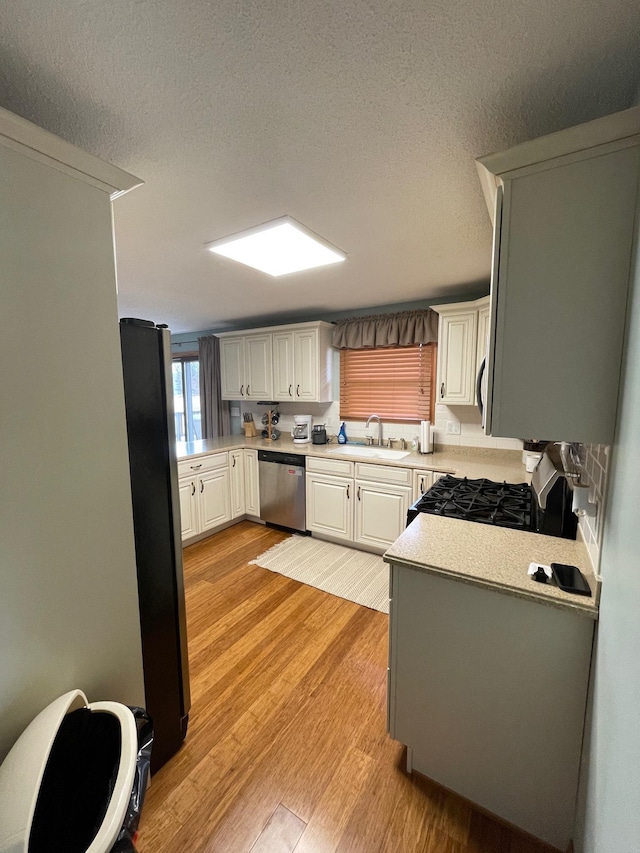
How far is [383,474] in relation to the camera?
9.80 feet

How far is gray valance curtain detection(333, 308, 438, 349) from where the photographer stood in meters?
3.22

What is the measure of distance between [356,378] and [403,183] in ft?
7.98

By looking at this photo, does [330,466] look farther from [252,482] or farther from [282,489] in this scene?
[252,482]

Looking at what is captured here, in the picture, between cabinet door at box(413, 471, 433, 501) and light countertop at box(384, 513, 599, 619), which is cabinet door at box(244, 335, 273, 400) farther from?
light countertop at box(384, 513, 599, 619)

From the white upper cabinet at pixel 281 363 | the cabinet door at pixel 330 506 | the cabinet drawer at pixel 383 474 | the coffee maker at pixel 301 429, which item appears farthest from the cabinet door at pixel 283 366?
the cabinet drawer at pixel 383 474

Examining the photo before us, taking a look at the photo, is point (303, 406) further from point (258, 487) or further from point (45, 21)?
point (45, 21)

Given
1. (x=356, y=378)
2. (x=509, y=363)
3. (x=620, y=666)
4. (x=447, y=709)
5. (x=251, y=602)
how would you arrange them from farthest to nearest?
(x=356, y=378) → (x=251, y=602) → (x=447, y=709) → (x=509, y=363) → (x=620, y=666)

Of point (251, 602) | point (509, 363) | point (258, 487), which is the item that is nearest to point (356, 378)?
point (258, 487)

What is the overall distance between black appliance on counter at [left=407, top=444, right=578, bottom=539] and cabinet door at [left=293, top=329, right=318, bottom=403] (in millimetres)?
1835

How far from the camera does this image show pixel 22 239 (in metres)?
0.91

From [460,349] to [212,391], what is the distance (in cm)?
330

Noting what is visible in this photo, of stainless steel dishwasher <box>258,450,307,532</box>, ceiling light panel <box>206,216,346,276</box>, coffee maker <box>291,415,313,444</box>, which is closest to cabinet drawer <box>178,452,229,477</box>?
stainless steel dishwasher <box>258,450,307,532</box>

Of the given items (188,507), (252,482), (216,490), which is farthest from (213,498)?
(252,482)

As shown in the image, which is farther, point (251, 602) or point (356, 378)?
point (356, 378)
